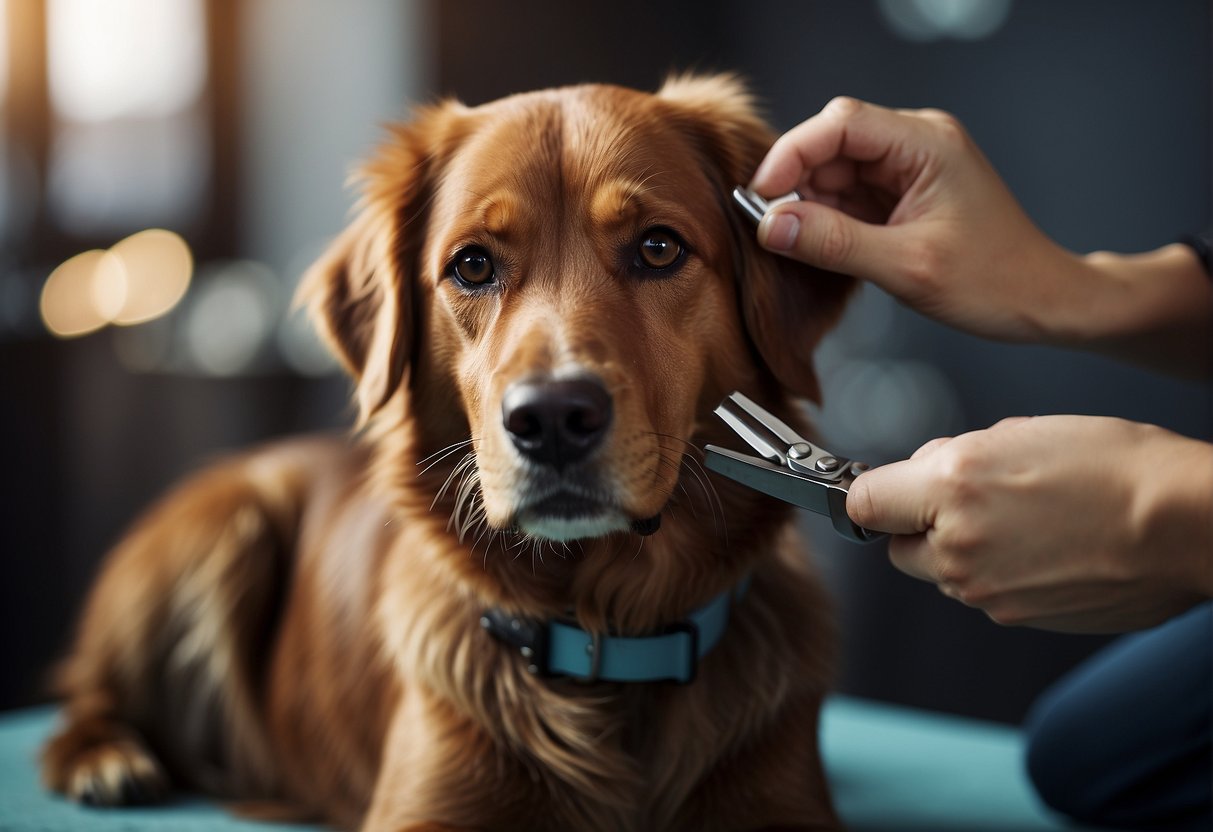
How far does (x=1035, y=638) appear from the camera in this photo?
3.83m

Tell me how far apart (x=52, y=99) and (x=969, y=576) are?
12.5ft

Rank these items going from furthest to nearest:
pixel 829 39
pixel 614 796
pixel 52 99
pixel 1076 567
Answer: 1. pixel 829 39
2. pixel 52 99
3. pixel 614 796
4. pixel 1076 567

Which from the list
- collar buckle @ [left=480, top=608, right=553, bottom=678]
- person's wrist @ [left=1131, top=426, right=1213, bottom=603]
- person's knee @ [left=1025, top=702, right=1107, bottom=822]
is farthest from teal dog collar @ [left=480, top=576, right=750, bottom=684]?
person's knee @ [left=1025, top=702, right=1107, bottom=822]

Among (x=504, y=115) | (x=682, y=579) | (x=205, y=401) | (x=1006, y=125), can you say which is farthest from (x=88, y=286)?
(x=1006, y=125)

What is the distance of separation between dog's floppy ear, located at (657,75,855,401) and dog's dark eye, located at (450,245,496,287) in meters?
0.35

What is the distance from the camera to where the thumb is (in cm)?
142

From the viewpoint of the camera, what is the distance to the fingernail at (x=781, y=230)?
55.6 inches

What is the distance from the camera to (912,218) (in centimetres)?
149

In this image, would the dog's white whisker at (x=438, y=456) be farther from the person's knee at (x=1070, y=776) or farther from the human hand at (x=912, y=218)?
the person's knee at (x=1070, y=776)

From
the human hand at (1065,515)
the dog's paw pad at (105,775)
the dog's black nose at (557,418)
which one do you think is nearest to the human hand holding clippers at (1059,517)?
the human hand at (1065,515)

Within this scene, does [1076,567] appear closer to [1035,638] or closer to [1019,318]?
[1019,318]

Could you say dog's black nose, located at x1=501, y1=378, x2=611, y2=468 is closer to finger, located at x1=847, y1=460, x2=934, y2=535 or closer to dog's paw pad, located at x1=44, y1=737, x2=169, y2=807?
finger, located at x1=847, y1=460, x2=934, y2=535

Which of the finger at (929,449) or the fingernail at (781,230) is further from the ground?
the fingernail at (781,230)

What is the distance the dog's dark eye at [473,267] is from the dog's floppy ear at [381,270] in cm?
14
